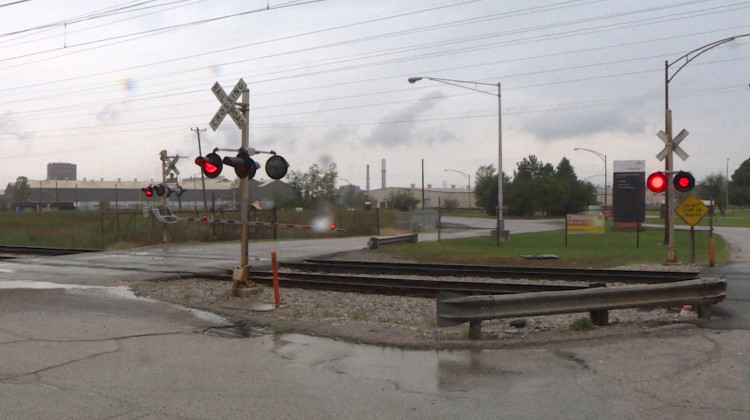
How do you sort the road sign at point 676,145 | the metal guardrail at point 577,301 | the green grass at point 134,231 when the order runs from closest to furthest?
1. the metal guardrail at point 577,301
2. the road sign at point 676,145
3. the green grass at point 134,231

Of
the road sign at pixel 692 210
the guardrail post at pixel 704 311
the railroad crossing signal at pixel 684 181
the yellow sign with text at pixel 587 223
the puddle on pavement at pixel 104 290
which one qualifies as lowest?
the puddle on pavement at pixel 104 290

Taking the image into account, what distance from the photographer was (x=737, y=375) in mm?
7289

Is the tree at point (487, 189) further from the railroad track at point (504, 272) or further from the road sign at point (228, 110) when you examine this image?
the road sign at point (228, 110)

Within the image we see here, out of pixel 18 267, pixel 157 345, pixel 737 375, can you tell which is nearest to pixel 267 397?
pixel 157 345

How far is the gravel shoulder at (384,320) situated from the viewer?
369 inches

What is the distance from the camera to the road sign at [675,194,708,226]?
20.2 m

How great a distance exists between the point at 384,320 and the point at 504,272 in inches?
335

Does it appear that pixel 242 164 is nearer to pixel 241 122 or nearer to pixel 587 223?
pixel 241 122

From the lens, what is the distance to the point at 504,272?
19188 millimetres

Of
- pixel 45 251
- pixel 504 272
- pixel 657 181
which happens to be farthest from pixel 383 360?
pixel 45 251

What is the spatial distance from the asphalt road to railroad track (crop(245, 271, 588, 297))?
15.5 feet

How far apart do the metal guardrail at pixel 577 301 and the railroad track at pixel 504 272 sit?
6085mm

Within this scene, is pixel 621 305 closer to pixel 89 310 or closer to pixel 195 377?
pixel 195 377

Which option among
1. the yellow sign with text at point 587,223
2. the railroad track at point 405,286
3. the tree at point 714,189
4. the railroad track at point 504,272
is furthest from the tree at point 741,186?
the railroad track at point 405,286
